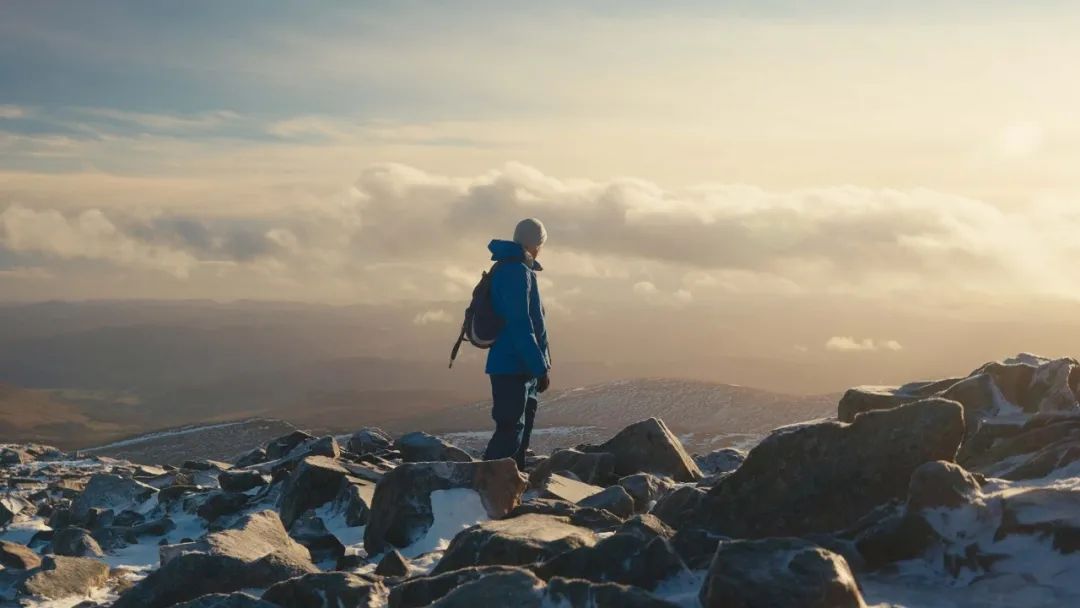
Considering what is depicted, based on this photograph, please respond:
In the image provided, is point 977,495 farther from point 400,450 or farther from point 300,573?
point 400,450

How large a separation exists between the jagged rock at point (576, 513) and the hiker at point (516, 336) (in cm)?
239

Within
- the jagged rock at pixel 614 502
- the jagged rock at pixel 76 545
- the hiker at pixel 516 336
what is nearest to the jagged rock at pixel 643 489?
the jagged rock at pixel 614 502

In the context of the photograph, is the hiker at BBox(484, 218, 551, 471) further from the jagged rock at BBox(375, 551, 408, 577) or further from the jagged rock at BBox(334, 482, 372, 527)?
the jagged rock at BBox(375, 551, 408, 577)

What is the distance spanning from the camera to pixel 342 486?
1354cm

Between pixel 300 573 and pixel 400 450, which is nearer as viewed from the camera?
pixel 300 573

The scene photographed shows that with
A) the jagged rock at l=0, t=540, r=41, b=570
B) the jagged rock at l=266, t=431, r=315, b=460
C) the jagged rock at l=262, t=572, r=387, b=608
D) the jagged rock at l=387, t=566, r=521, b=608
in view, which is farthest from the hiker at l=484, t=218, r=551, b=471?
the jagged rock at l=266, t=431, r=315, b=460

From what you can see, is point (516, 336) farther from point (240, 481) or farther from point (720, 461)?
point (720, 461)

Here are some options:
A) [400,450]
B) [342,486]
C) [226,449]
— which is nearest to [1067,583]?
[342,486]

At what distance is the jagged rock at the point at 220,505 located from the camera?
15.0 m

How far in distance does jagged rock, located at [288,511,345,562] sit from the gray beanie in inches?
175

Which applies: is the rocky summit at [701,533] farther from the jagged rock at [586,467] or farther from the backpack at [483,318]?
the backpack at [483,318]

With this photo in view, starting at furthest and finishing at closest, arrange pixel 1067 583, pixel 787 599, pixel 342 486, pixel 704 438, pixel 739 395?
pixel 739 395 < pixel 704 438 < pixel 342 486 < pixel 1067 583 < pixel 787 599

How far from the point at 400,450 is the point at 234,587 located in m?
9.00

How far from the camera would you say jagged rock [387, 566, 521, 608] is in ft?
23.9
